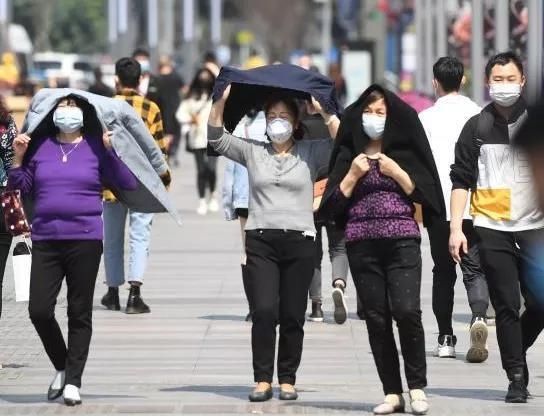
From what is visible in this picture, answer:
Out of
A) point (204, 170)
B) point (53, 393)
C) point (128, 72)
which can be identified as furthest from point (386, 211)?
point (204, 170)

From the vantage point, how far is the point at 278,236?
9.67 meters

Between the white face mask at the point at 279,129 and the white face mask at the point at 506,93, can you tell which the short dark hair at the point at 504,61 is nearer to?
the white face mask at the point at 506,93

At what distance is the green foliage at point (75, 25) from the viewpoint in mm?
123887

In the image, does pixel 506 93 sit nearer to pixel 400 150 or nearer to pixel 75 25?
pixel 400 150

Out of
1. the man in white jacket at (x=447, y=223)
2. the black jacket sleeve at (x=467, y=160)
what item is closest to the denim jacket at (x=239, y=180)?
the man in white jacket at (x=447, y=223)

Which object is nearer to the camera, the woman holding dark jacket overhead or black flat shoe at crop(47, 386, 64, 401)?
the woman holding dark jacket overhead

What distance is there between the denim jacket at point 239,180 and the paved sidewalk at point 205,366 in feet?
2.64

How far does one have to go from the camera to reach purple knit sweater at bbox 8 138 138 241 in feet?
31.6

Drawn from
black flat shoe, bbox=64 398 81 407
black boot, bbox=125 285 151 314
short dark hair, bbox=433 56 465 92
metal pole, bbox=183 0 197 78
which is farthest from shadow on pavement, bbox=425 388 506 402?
metal pole, bbox=183 0 197 78

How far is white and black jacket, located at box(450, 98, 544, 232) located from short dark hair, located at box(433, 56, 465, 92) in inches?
59.1

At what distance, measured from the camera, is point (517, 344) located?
31.7ft

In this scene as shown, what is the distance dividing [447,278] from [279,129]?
2339 mm

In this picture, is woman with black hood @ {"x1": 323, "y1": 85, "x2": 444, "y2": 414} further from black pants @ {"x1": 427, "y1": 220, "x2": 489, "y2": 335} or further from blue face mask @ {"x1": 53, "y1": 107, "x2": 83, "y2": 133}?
black pants @ {"x1": 427, "y1": 220, "x2": 489, "y2": 335}

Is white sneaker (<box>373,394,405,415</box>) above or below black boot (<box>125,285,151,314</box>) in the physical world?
above
